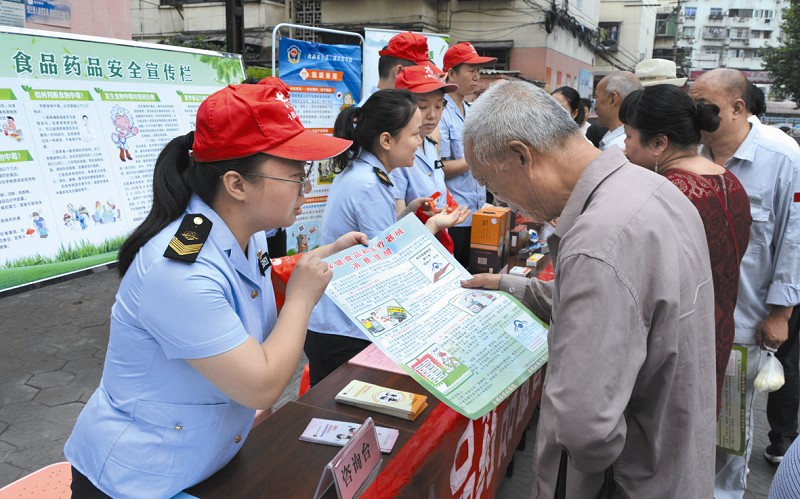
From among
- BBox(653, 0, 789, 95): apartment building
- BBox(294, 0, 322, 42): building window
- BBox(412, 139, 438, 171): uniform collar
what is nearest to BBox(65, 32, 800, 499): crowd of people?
BBox(412, 139, 438, 171): uniform collar

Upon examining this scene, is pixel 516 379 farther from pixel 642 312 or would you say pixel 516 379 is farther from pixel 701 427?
pixel 642 312

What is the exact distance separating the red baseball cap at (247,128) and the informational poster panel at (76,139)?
1.88m

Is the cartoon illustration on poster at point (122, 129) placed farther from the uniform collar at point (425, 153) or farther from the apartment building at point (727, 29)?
the apartment building at point (727, 29)

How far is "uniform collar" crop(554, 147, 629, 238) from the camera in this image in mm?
1217

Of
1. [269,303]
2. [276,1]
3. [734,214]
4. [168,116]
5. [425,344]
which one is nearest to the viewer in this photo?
[269,303]

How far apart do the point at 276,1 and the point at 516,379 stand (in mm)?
15637

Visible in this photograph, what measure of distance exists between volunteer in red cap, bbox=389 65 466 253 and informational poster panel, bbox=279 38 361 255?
178 cm

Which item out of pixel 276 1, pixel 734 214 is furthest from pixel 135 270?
pixel 276 1

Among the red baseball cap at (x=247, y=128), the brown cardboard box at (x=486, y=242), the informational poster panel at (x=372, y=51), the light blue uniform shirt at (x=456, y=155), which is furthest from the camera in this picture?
the informational poster panel at (x=372, y=51)

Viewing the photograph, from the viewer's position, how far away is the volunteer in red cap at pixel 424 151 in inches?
109

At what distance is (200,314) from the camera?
1.09 m

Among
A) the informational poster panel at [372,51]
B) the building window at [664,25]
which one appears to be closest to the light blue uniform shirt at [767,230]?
the informational poster panel at [372,51]

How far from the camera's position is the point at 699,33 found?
6006 centimetres

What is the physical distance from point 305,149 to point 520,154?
494 millimetres
